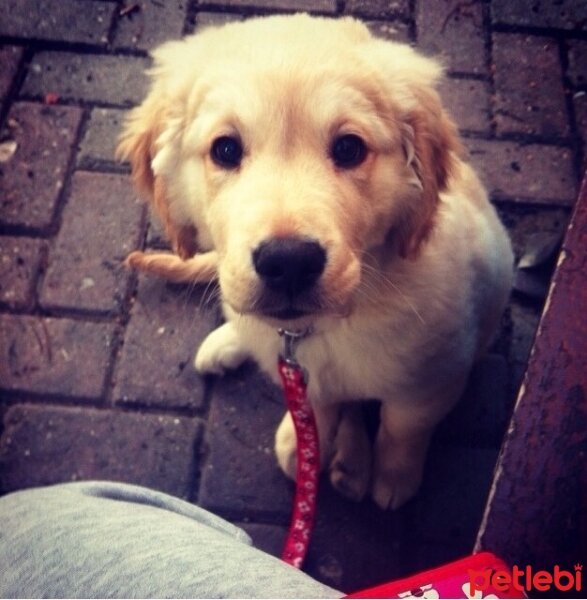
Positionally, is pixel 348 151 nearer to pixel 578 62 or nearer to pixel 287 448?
pixel 287 448

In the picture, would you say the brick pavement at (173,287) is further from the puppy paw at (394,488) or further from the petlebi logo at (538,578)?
the petlebi logo at (538,578)

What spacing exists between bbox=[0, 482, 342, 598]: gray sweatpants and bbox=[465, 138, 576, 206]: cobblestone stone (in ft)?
6.52

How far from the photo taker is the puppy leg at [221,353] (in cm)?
244

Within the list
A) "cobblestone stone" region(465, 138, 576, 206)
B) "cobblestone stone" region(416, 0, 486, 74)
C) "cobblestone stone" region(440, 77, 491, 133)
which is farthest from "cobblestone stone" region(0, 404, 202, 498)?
"cobblestone stone" region(416, 0, 486, 74)

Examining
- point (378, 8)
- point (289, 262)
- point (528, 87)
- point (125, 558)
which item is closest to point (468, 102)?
point (528, 87)

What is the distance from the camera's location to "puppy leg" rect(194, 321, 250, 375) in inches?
96.1

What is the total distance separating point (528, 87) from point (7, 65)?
7.81 feet

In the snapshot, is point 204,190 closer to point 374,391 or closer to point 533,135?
point 374,391

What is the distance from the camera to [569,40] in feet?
10.6

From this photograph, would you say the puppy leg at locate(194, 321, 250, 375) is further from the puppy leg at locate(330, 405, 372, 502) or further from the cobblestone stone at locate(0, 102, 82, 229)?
the cobblestone stone at locate(0, 102, 82, 229)

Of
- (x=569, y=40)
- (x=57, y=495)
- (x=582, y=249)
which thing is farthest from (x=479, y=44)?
(x=57, y=495)

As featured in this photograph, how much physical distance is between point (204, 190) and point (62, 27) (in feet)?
6.90

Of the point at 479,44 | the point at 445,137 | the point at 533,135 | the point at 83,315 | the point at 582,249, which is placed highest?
the point at 479,44

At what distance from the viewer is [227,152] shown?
1.58 metres
